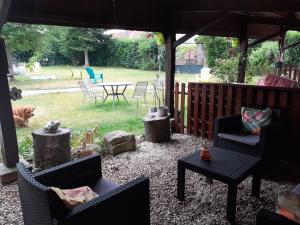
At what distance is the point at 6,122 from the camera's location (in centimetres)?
296

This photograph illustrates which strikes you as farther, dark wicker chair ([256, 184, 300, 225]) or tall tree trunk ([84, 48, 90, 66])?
tall tree trunk ([84, 48, 90, 66])

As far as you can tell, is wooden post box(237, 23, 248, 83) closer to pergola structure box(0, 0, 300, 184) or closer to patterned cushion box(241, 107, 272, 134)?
pergola structure box(0, 0, 300, 184)

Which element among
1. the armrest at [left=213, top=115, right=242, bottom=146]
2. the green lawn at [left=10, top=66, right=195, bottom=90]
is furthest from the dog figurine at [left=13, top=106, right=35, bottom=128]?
the green lawn at [left=10, top=66, right=195, bottom=90]

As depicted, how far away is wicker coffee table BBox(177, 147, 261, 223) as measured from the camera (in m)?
2.17

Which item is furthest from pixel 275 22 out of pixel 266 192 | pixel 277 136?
pixel 266 192

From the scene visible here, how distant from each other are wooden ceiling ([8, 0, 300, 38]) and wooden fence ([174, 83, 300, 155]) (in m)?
1.11

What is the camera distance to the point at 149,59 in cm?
1617

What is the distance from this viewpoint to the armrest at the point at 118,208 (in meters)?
1.46

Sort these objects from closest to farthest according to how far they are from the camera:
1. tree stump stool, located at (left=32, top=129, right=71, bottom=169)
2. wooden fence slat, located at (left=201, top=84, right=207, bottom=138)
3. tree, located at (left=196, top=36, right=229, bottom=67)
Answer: tree stump stool, located at (left=32, top=129, right=71, bottom=169) < wooden fence slat, located at (left=201, top=84, right=207, bottom=138) < tree, located at (left=196, top=36, right=229, bottom=67)

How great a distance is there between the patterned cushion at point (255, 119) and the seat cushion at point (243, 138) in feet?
0.44

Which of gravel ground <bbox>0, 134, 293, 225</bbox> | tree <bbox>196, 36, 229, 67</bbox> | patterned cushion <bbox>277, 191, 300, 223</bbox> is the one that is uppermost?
tree <bbox>196, 36, 229, 67</bbox>

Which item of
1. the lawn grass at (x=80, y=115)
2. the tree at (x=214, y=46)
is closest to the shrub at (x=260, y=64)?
the tree at (x=214, y=46)

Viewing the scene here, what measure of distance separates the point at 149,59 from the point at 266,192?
557 inches

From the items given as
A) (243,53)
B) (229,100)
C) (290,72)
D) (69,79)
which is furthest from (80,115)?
(69,79)
